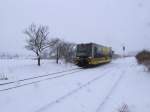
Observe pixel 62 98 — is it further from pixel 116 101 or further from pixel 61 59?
pixel 61 59

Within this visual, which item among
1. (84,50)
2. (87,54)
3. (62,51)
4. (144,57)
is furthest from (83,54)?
(62,51)

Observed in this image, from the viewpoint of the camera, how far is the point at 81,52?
34188 mm

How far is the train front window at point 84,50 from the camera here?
33097mm

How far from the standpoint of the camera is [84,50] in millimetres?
33688

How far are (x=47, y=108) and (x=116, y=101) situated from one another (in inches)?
125

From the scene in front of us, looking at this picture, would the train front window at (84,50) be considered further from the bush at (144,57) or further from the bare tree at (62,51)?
the bush at (144,57)

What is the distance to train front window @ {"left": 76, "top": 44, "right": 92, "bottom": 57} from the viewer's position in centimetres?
3310

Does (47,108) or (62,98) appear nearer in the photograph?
(47,108)

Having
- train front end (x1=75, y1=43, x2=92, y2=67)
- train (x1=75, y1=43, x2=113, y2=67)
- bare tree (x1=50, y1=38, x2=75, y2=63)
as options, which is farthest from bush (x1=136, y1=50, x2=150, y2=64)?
bare tree (x1=50, y1=38, x2=75, y2=63)

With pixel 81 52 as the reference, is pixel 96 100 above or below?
below

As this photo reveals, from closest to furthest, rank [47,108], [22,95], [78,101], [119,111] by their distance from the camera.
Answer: [119,111]
[47,108]
[78,101]
[22,95]

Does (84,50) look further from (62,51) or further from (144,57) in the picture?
(62,51)

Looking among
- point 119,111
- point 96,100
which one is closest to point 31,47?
point 96,100

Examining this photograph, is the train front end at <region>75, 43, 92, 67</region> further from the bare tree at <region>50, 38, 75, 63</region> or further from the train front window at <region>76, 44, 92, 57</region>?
the bare tree at <region>50, 38, 75, 63</region>
